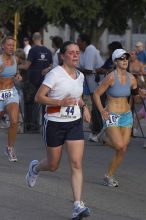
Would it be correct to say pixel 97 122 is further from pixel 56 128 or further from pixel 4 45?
pixel 56 128

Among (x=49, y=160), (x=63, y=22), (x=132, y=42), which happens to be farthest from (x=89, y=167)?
(x=132, y=42)

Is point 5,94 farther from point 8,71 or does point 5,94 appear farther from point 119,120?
point 119,120

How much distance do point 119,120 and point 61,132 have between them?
6.21ft

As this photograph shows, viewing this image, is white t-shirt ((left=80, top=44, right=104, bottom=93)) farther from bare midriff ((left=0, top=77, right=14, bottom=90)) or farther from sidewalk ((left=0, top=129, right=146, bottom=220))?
bare midriff ((left=0, top=77, right=14, bottom=90))

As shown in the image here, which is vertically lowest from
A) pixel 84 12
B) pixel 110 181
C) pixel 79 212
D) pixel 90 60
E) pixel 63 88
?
pixel 110 181

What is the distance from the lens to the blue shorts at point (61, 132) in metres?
8.48

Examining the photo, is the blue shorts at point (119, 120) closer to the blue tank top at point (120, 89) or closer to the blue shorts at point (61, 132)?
the blue tank top at point (120, 89)

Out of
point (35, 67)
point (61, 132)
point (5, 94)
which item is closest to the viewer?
point (61, 132)

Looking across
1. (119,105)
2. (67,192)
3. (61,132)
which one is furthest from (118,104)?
(61,132)

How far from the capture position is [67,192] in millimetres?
9742

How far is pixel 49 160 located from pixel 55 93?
0.76m

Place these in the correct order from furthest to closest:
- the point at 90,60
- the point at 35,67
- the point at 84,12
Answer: the point at 84,12 → the point at 35,67 → the point at 90,60

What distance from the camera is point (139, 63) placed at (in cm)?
1897

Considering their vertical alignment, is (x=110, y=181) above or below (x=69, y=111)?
below
